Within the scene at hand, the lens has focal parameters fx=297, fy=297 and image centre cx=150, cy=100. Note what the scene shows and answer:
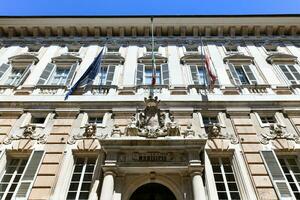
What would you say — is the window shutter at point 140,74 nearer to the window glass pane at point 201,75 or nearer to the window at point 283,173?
the window glass pane at point 201,75

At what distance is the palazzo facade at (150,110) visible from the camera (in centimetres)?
1153

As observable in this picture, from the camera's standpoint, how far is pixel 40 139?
43.0 feet

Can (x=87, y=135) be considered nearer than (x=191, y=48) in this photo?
Yes

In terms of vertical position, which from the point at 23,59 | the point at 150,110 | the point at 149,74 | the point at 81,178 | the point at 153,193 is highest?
the point at 23,59

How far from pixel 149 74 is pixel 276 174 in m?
9.46

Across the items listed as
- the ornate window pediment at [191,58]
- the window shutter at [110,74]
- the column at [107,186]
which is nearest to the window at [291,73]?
the ornate window pediment at [191,58]

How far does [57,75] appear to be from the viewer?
17859 millimetres

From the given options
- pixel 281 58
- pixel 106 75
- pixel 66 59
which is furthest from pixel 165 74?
pixel 281 58

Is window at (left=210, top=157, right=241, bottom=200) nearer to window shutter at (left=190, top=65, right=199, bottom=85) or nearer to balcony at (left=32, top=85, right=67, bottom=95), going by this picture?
window shutter at (left=190, top=65, right=199, bottom=85)

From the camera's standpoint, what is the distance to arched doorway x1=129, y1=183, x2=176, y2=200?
11.9m

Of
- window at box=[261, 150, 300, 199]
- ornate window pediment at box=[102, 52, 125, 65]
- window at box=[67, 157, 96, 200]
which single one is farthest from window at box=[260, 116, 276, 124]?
ornate window pediment at box=[102, 52, 125, 65]

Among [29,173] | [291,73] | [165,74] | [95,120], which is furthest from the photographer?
[165,74]

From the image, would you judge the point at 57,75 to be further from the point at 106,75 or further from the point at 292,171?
the point at 292,171

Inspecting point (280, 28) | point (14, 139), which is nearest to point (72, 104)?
point (14, 139)
